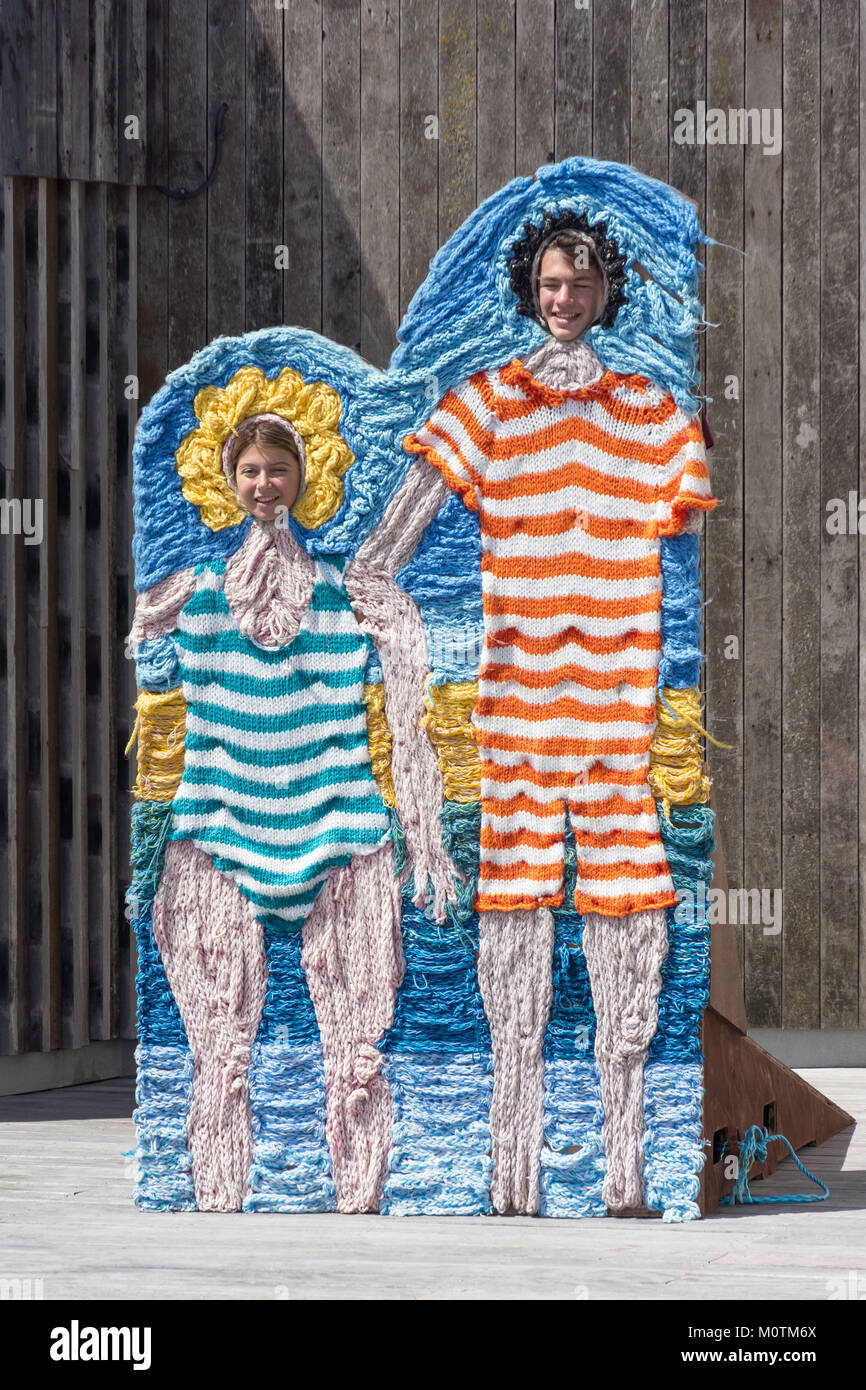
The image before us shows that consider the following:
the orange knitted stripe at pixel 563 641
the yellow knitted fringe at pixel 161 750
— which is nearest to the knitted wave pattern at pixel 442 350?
the yellow knitted fringe at pixel 161 750

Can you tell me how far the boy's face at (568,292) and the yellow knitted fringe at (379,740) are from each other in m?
0.87

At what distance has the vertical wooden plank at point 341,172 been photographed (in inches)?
212

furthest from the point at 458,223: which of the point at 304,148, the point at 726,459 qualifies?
the point at 726,459

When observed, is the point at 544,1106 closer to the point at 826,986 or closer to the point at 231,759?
the point at 231,759

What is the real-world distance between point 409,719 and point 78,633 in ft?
6.23

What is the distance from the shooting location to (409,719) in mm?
3627

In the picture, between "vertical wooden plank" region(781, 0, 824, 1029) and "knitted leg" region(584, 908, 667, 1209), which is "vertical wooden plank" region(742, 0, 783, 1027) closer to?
"vertical wooden plank" region(781, 0, 824, 1029)

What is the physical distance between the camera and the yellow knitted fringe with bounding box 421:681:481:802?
361 cm

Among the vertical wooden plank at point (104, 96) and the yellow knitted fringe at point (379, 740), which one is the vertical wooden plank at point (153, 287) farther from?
the yellow knitted fringe at point (379, 740)

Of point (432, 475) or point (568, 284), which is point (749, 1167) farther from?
point (568, 284)

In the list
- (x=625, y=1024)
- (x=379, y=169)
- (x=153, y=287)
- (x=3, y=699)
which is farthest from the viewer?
(x=153, y=287)

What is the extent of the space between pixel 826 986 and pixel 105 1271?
2965mm

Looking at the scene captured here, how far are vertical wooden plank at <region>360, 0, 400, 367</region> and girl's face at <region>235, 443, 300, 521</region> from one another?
1826 millimetres

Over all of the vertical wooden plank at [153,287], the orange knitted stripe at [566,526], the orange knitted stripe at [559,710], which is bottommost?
the orange knitted stripe at [559,710]
